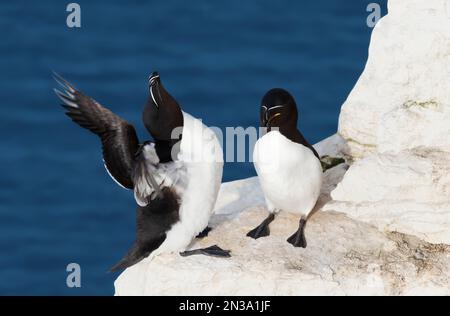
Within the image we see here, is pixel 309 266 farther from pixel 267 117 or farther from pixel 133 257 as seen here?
pixel 133 257

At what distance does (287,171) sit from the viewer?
752 cm

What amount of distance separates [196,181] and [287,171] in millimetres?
572

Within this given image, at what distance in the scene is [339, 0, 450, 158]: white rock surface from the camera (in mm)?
7738

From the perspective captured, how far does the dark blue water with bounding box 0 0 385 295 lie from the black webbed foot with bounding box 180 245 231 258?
321 centimetres

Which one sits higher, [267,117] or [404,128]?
[267,117]

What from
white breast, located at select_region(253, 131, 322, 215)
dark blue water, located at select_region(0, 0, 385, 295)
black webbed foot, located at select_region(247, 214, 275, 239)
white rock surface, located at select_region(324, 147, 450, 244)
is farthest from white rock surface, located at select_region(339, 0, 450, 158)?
dark blue water, located at select_region(0, 0, 385, 295)

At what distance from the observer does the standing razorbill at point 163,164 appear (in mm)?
7316

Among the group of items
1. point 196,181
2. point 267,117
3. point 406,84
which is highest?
point 406,84

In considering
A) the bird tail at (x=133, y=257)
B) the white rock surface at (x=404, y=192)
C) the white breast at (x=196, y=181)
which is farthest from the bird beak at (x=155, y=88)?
the white rock surface at (x=404, y=192)

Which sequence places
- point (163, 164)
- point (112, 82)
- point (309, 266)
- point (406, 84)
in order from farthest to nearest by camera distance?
point (112, 82) → point (406, 84) → point (163, 164) → point (309, 266)

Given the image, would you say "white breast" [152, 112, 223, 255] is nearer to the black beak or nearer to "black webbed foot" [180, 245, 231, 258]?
"black webbed foot" [180, 245, 231, 258]

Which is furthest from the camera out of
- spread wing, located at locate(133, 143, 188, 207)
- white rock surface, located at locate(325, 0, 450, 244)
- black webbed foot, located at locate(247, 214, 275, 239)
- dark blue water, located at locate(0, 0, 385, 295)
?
dark blue water, located at locate(0, 0, 385, 295)

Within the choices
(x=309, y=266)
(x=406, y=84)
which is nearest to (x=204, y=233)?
(x=309, y=266)

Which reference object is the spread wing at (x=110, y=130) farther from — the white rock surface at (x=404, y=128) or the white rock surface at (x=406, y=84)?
the white rock surface at (x=406, y=84)
